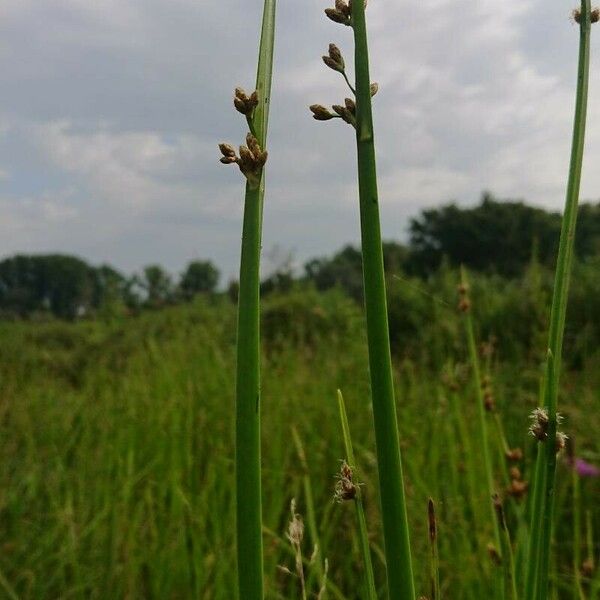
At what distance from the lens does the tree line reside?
8.34m

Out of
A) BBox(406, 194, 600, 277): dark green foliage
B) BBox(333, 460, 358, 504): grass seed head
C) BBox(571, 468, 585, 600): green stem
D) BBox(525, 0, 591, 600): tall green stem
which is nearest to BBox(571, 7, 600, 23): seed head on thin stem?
BBox(525, 0, 591, 600): tall green stem

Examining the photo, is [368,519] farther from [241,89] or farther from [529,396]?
[241,89]

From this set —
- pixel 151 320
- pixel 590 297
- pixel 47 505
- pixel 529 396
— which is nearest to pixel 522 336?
pixel 590 297

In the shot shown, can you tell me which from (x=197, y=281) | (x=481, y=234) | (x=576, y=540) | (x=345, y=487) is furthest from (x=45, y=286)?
(x=345, y=487)

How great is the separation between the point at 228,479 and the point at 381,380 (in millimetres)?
1784

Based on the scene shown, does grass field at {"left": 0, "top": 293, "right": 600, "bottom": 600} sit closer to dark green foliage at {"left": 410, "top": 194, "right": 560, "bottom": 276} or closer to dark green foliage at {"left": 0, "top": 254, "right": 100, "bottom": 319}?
dark green foliage at {"left": 0, "top": 254, "right": 100, "bottom": 319}

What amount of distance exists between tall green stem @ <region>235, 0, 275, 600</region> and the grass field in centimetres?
21

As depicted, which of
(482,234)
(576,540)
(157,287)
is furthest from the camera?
(482,234)

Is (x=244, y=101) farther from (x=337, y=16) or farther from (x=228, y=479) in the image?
(x=228, y=479)

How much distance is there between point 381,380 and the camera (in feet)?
1.01

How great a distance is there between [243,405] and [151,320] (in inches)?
300

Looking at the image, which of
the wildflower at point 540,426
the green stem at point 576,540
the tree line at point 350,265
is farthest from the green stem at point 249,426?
the tree line at point 350,265

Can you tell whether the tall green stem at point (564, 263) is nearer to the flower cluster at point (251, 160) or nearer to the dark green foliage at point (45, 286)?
the flower cluster at point (251, 160)

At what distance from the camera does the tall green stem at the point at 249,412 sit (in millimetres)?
308
